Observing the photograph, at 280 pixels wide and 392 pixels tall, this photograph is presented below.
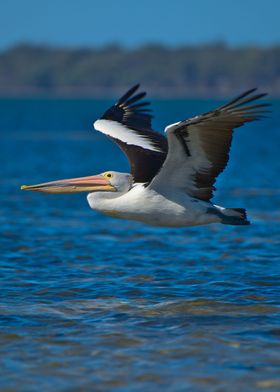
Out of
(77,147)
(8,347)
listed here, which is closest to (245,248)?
(8,347)

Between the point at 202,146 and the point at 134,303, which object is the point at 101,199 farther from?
the point at 202,146

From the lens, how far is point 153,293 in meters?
9.68

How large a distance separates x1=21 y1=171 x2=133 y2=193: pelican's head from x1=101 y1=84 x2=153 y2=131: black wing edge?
947 millimetres

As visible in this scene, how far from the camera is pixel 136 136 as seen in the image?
35.0 feet

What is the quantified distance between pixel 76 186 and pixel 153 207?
0.93 m

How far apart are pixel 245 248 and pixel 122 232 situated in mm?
2173

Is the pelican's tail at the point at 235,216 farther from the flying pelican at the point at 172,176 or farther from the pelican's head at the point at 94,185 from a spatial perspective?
the pelican's head at the point at 94,185

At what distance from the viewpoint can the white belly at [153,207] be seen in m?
9.67

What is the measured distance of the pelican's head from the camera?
10.2 metres

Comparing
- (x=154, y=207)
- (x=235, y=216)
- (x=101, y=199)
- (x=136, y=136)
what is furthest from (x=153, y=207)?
(x=136, y=136)

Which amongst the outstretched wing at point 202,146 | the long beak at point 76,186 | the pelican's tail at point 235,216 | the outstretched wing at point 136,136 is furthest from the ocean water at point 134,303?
the outstretched wing at point 136,136

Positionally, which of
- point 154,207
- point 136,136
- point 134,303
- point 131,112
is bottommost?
point 134,303

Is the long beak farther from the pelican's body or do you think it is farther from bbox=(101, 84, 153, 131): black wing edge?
bbox=(101, 84, 153, 131): black wing edge

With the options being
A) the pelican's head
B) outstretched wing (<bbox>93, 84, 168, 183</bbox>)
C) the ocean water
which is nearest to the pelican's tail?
the ocean water
